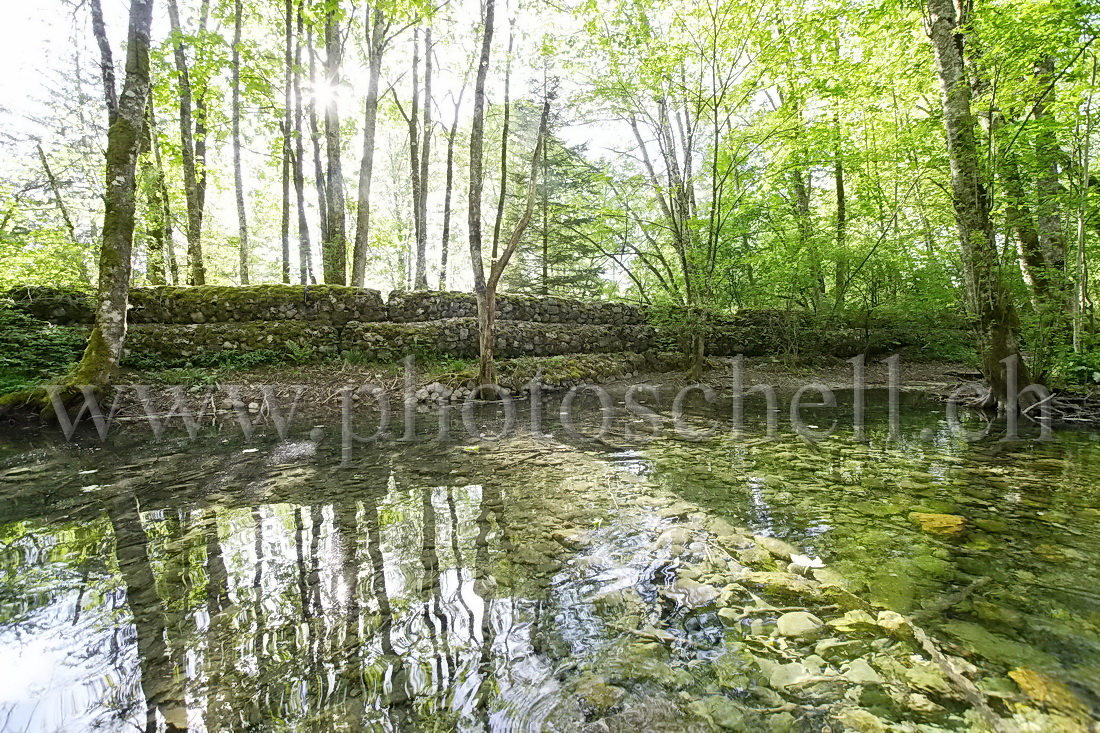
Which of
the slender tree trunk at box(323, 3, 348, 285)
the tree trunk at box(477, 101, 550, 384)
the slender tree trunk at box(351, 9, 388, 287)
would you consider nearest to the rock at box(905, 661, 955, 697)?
the tree trunk at box(477, 101, 550, 384)

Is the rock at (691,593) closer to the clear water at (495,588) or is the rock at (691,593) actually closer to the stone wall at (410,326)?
the clear water at (495,588)

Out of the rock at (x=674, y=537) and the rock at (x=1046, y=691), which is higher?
the rock at (x=1046, y=691)

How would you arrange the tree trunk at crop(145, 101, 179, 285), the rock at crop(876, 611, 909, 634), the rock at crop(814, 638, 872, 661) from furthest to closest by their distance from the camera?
the tree trunk at crop(145, 101, 179, 285), the rock at crop(876, 611, 909, 634), the rock at crop(814, 638, 872, 661)

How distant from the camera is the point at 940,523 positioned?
2.75 meters

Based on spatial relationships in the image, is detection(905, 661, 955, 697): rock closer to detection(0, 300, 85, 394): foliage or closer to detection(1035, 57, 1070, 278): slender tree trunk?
detection(1035, 57, 1070, 278): slender tree trunk

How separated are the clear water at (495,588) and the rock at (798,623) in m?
0.07

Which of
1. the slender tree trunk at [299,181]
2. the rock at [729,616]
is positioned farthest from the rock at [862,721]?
the slender tree trunk at [299,181]

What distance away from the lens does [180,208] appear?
44.1 ft

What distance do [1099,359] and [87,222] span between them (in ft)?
84.4

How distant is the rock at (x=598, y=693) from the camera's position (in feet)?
4.82

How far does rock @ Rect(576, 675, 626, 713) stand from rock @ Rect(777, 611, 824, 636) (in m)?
0.76

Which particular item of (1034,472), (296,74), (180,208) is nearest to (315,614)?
(1034,472)

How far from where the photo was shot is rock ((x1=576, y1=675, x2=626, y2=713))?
57.8 inches

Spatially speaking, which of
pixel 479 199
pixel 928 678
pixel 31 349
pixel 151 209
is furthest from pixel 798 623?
pixel 151 209
